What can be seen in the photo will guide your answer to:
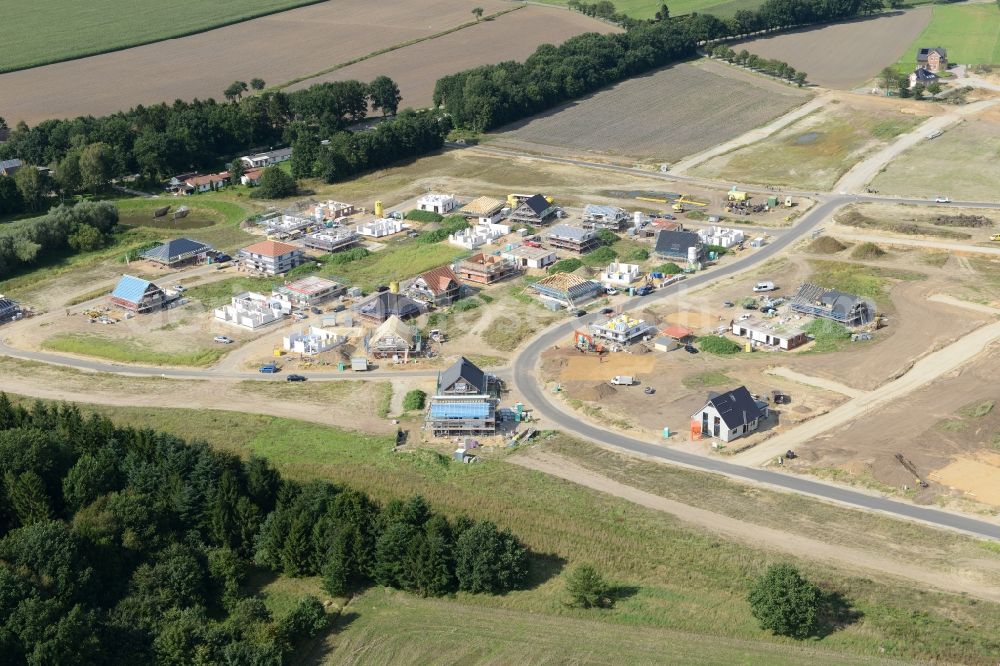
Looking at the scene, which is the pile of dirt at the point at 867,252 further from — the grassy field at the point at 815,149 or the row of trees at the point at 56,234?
the row of trees at the point at 56,234

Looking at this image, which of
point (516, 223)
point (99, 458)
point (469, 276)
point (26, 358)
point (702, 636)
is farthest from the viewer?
point (516, 223)

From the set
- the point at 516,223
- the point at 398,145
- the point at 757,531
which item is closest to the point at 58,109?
the point at 398,145

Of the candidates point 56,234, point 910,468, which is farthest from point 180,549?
point 56,234

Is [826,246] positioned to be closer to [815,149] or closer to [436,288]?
[815,149]

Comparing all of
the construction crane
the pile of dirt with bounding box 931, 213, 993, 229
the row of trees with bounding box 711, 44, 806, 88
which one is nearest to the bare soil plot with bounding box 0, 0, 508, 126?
the row of trees with bounding box 711, 44, 806, 88

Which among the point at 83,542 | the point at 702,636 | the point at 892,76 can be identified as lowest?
the point at 702,636

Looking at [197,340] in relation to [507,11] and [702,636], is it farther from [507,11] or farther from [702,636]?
[507,11]

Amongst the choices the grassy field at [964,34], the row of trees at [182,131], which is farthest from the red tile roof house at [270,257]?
the grassy field at [964,34]
